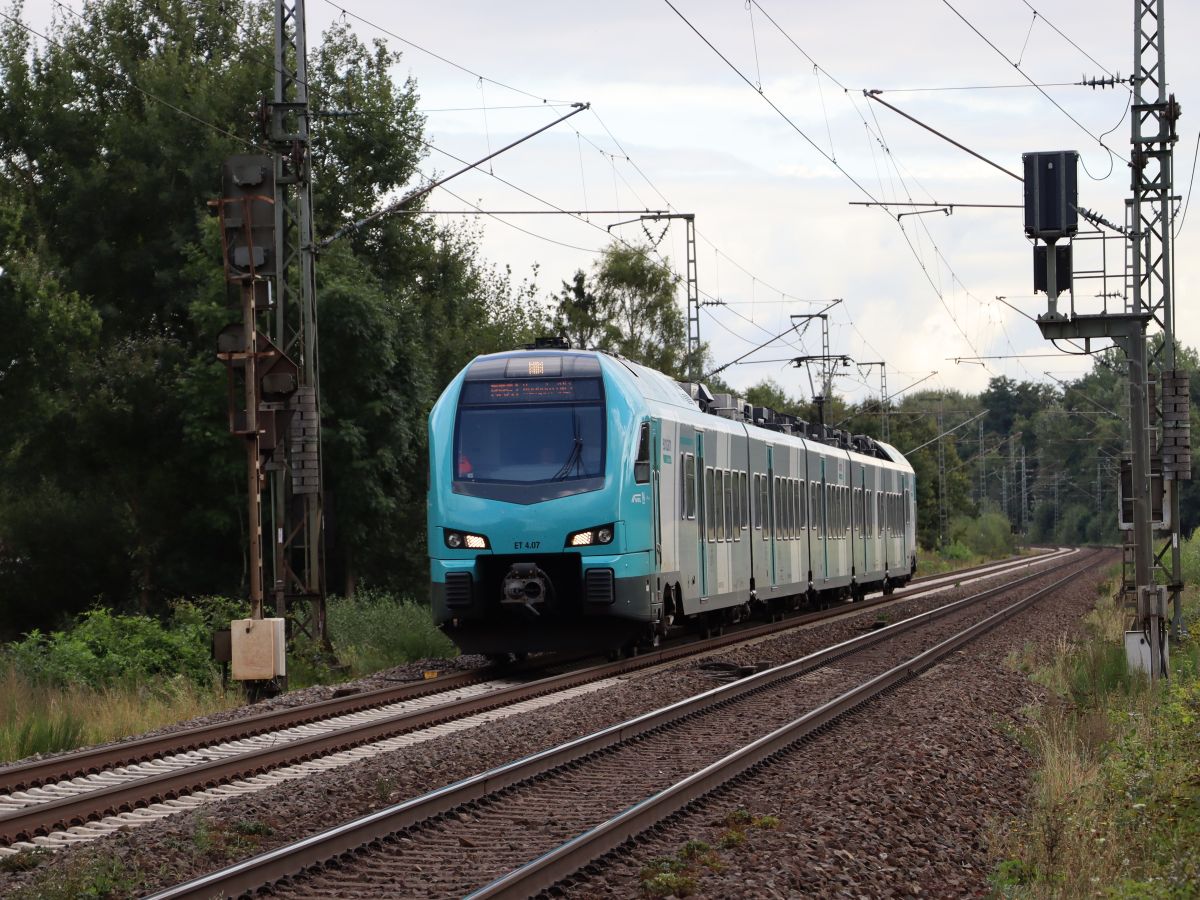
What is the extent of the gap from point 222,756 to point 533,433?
6766mm

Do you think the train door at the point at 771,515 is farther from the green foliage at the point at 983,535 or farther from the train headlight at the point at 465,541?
the green foliage at the point at 983,535

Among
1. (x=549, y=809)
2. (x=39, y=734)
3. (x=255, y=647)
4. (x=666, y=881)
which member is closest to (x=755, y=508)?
(x=255, y=647)

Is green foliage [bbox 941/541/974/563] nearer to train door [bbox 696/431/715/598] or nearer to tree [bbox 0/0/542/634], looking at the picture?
tree [bbox 0/0/542/634]

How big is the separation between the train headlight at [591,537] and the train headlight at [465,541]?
36.4 inches

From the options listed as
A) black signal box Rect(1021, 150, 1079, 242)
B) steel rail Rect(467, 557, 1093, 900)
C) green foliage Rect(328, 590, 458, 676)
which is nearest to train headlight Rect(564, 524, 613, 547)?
steel rail Rect(467, 557, 1093, 900)

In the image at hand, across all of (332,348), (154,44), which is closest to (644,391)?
(332,348)

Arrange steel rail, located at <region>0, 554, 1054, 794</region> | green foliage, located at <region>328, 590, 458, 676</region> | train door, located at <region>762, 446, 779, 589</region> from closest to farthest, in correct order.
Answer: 1. steel rail, located at <region>0, 554, 1054, 794</region>
2. green foliage, located at <region>328, 590, 458, 676</region>
3. train door, located at <region>762, 446, 779, 589</region>

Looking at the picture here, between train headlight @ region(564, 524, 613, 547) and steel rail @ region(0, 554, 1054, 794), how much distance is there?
190cm

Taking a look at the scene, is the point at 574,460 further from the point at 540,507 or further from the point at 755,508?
the point at 755,508

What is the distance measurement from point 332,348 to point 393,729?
23.5m

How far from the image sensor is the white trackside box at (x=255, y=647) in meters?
16.9

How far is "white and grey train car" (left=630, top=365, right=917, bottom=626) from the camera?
2047 centimetres

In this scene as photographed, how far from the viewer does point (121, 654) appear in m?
19.9

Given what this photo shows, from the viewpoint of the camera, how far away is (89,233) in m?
45.6
